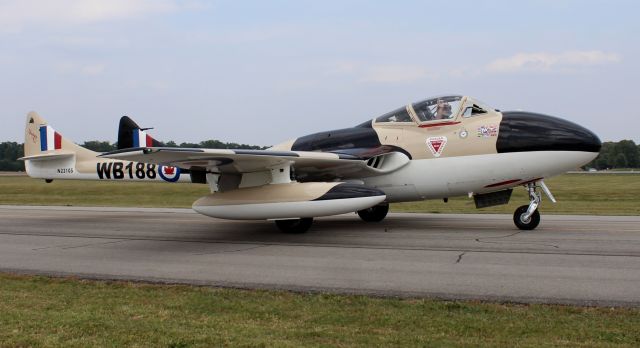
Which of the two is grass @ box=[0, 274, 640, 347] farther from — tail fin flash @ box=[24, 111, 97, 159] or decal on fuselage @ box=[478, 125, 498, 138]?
tail fin flash @ box=[24, 111, 97, 159]

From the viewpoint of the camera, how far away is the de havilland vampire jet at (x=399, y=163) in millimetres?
11461

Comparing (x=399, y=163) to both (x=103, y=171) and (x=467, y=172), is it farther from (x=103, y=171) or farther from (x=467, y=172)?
(x=103, y=171)

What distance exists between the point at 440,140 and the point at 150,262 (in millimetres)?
6674

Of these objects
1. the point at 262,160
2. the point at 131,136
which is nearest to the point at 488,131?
the point at 262,160

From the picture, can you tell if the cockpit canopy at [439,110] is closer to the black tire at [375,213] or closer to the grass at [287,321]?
the black tire at [375,213]

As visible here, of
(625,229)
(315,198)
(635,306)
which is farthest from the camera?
(625,229)

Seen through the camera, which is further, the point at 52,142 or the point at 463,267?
the point at 52,142

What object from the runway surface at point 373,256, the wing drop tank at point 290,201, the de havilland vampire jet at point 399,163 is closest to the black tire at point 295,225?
the de havilland vampire jet at point 399,163

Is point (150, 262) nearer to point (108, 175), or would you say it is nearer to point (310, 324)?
point (310, 324)

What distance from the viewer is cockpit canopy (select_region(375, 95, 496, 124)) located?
12656mm

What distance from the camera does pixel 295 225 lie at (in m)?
12.6

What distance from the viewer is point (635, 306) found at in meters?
5.86

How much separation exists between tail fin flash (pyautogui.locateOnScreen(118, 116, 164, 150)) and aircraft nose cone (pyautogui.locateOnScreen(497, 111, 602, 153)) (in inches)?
387

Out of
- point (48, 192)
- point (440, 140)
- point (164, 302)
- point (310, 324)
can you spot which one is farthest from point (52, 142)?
point (48, 192)
